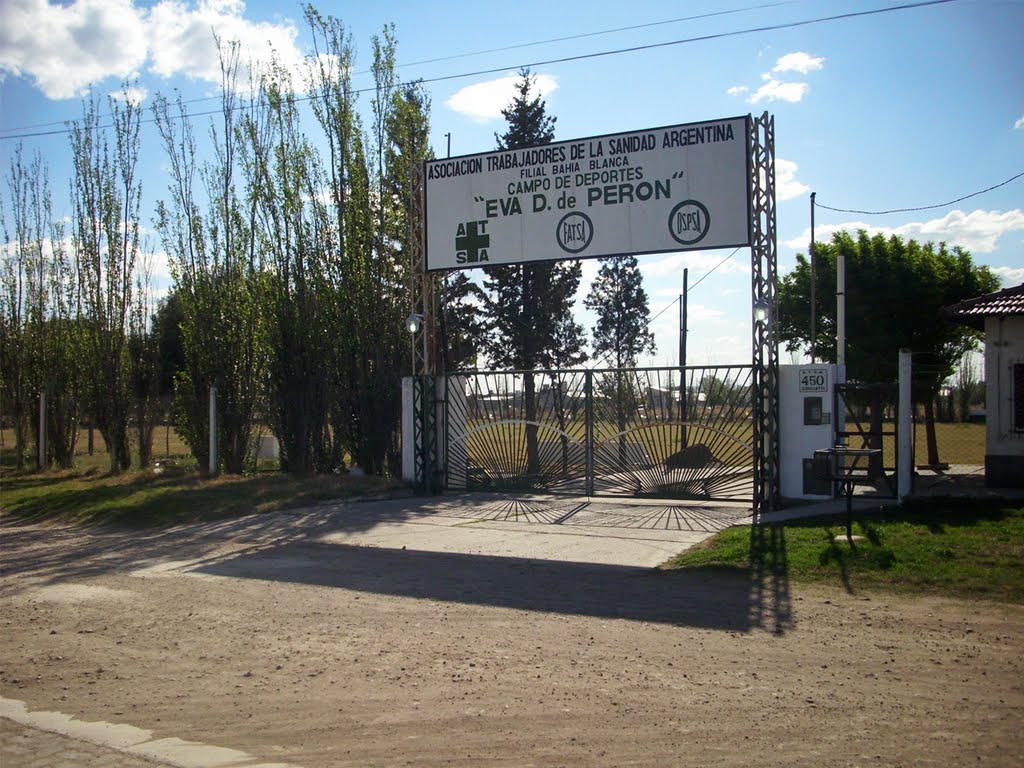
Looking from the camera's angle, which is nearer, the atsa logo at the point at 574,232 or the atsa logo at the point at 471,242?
the atsa logo at the point at 574,232

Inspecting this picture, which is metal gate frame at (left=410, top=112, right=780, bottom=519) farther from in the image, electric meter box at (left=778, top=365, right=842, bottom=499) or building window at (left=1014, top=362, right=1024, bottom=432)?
building window at (left=1014, top=362, right=1024, bottom=432)

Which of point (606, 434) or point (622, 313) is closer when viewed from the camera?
point (606, 434)

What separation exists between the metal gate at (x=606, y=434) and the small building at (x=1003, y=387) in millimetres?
4162

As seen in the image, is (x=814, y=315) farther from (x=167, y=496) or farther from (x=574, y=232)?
(x=167, y=496)

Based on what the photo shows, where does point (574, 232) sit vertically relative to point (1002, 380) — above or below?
above

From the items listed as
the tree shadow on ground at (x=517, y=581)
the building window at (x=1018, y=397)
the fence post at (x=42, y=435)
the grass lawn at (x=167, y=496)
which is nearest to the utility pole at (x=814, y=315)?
the building window at (x=1018, y=397)

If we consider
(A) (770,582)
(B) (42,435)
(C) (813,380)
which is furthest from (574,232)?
(B) (42,435)

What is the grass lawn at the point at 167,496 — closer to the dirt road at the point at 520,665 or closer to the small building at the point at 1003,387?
the dirt road at the point at 520,665

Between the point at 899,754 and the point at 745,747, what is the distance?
0.79 m

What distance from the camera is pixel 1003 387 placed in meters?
15.3

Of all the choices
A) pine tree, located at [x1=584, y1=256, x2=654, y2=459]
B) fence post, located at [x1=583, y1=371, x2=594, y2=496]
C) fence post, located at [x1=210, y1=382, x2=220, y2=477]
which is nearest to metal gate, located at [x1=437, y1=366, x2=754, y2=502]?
fence post, located at [x1=583, y1=371, x2=594, y2=496]

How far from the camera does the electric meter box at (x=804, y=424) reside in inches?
556

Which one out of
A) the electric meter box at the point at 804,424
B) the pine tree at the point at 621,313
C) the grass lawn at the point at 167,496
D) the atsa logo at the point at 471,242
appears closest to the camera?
the electric meter box at the point at 804,424

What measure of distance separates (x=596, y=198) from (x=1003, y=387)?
7565 mm
